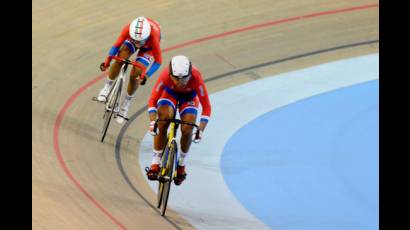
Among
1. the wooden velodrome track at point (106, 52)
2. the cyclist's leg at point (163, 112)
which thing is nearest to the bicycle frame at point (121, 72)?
the wooden velodrome track at point (106, 52)

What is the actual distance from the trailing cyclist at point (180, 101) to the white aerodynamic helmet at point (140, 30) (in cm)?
104

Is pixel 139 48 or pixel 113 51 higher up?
pixel 139 48

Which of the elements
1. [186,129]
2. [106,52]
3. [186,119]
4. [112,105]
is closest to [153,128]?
[186,129]

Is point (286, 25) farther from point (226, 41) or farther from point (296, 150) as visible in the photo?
point (296, 150)

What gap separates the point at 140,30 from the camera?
826 cm

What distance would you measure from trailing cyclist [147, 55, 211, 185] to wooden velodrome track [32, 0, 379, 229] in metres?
0.55

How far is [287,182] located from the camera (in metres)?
8.28

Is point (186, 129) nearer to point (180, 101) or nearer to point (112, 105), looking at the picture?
point (180, 101)

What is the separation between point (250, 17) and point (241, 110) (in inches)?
90.4

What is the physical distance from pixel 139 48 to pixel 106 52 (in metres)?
2.05

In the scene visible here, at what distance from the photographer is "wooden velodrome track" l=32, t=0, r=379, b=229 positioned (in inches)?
291

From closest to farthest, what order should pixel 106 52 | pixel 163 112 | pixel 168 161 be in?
pixel 168 161 < pixel 163 112 < pixel 106 52

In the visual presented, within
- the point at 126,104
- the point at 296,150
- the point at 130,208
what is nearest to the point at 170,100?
the point at 130,208

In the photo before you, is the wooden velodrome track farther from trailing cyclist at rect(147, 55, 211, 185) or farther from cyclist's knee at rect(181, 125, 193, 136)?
cyclist's knee at rect(181, 125, 193, 136)
